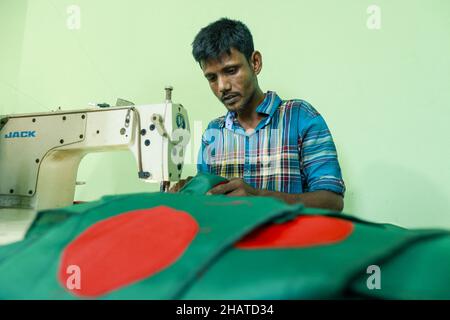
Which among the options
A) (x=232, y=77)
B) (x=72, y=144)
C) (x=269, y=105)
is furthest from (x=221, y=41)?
(x=72, y=144)

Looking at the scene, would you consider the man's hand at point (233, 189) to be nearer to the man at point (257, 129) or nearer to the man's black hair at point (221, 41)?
the man at point (257, 129)

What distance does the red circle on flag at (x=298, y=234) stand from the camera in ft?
1.21

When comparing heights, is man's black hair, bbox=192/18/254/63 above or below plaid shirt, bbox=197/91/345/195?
above

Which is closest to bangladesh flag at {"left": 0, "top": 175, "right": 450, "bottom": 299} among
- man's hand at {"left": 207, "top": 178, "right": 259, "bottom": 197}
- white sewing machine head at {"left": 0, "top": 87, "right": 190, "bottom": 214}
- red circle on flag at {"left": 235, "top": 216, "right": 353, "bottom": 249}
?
red circle on flag at {"left": 235, "top": 216, "right": 353, "bottom": 249}

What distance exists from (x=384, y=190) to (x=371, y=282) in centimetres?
127

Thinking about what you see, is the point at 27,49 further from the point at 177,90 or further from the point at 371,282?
the point at 371,282

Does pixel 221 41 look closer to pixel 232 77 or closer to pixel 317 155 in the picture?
pixel 232 77

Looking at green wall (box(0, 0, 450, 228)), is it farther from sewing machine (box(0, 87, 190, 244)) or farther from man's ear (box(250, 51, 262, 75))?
sewing machine (box(0, 87, 190, 244))

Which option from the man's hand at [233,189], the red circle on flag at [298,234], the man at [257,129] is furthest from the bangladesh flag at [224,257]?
the man at [257,129]

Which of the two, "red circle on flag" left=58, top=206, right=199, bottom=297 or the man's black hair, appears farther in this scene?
the man's black hair

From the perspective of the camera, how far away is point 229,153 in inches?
55.2

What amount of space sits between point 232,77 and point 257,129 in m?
0.23

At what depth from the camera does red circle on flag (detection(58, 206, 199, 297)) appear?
366mm
